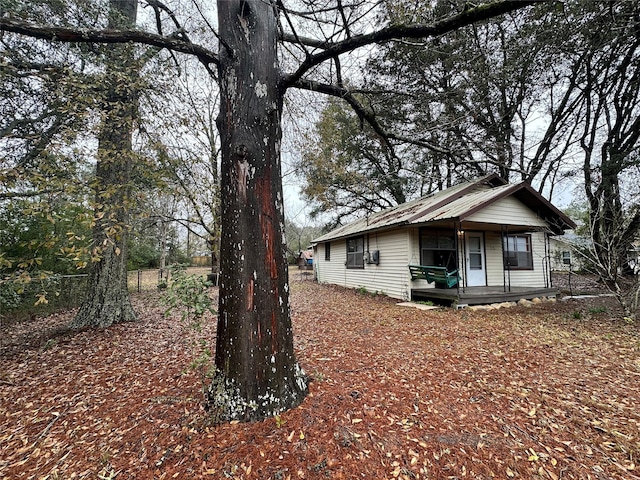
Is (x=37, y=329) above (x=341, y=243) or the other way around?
the other way around

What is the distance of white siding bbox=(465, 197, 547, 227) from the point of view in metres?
8.63

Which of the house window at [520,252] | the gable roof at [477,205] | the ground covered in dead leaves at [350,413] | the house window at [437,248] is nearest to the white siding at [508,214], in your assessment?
the gable roof at [477,205]

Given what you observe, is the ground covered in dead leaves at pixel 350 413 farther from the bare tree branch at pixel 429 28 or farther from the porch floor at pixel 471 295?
the bare tree branch at pixel 429 28

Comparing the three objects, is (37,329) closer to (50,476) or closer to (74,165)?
(74,165)

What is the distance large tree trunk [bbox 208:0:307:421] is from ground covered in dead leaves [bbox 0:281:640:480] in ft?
0.93

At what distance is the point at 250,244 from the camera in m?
2.53

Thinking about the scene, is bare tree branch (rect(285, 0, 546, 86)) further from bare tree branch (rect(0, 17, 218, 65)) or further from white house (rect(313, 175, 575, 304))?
white house (rect(313, 175, 575, 304))

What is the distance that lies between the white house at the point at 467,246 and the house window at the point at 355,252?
10 centimetres

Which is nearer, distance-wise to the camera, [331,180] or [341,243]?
[341,243]

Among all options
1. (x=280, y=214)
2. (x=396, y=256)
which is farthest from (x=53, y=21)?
(x=396, y=256)

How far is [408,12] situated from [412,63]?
18.6ft

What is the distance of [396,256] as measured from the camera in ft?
32.4

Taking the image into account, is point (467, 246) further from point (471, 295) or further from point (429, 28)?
point (429, 28)

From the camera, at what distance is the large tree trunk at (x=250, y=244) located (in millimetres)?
Result: 2498
